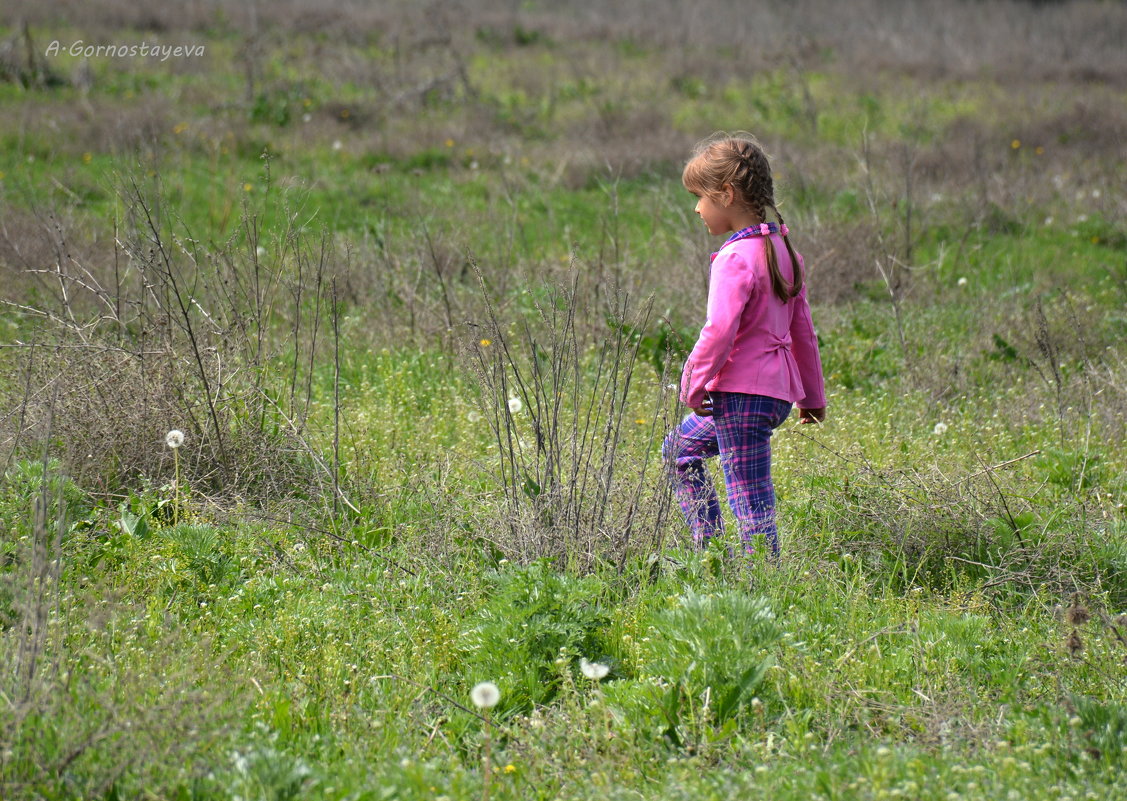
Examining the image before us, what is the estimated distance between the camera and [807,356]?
12.4 feet

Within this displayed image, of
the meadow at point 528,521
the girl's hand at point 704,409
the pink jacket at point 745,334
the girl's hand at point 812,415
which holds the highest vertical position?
the pink jacket at point 745,334

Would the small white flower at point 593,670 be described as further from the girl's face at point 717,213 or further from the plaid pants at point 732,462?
the girl's face at point 717,213

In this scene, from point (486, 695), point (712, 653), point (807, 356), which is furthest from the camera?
point (807, 356)

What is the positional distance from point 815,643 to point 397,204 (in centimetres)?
674

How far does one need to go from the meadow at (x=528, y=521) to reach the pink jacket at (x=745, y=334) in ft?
0.87

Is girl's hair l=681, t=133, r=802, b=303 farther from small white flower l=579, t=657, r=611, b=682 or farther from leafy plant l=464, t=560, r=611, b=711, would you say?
small white flower l=579, t=657, r=611, b=682

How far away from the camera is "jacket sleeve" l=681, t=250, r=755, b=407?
133 inches

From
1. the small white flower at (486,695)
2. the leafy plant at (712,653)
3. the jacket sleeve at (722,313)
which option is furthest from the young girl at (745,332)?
the small white flower at (486,695)

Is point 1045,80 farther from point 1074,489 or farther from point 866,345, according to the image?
point 1074,489

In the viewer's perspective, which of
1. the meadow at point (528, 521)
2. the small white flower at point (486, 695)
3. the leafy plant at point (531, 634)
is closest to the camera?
the small white flower at point (486, 695)

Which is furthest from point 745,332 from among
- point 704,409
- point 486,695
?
point 486,695

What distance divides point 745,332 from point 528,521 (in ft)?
3.23

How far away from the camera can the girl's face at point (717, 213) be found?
11.5 ft

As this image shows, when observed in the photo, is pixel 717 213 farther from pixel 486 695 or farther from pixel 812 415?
pixel 486 695
